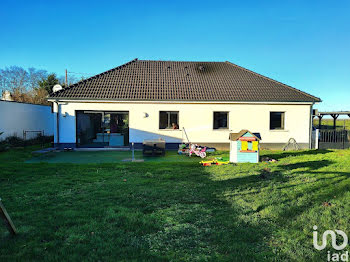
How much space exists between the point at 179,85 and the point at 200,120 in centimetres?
299

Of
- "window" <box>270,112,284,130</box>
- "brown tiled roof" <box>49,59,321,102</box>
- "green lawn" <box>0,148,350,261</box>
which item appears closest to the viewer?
"green lawn" <box>0,148,350,261</box>

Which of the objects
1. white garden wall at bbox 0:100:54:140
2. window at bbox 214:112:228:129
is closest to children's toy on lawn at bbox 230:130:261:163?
window at bbox 214:112:228:129

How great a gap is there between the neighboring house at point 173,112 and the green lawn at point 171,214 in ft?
21.9

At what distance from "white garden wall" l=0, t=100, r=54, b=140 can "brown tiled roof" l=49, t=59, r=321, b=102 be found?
4.50m

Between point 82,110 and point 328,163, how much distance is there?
13098 millimetres

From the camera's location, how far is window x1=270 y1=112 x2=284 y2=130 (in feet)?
48.7

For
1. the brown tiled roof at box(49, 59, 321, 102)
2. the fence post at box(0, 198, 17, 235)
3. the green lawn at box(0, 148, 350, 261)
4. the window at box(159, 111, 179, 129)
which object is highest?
the brown tiled roof at box(49, 59, 321, 102)

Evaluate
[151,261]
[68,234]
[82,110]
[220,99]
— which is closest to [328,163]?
[220,99]

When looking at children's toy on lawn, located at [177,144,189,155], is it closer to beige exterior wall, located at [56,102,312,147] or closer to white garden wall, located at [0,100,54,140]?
beige exterior wall, located at [56,102,312,147]

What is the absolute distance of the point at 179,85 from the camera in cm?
1541

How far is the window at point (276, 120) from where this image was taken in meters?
14.8

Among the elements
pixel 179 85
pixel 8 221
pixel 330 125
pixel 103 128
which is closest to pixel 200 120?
pixel 179 85

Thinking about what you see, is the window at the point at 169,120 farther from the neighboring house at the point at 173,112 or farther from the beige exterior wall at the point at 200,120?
the beige exterior wall at the point at 200,120

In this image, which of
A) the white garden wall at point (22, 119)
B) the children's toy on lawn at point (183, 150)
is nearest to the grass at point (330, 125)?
the children's toy on lawn at point (183, 150)
